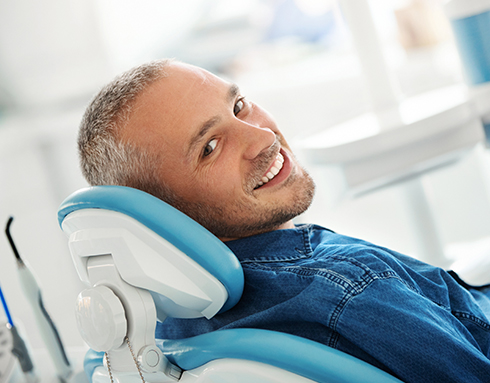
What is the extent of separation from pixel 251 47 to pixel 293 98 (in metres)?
0.62

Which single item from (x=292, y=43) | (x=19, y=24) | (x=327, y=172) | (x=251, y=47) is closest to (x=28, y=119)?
(x=19, y=24)

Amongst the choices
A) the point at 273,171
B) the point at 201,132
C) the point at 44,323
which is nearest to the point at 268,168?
the point at 273,171

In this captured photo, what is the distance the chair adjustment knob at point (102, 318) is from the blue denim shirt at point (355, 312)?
0.54ft

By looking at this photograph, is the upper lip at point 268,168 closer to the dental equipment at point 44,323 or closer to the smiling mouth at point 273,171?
the smiling mouth at point 273,171

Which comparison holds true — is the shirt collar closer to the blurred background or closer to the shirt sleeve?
the shirt sleeve

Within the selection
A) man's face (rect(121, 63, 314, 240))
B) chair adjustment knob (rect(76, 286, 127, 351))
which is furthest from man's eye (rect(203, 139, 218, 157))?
chair adjustment knob (rect(76, 286, 127, 351))

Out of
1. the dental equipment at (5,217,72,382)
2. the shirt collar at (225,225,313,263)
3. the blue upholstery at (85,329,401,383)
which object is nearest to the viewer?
the blue upholstery at (85,329,401,383)

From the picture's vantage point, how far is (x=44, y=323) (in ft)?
3.84

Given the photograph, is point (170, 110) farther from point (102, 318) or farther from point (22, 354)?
point (22, 354)

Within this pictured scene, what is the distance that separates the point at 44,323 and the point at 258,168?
64 centimetres

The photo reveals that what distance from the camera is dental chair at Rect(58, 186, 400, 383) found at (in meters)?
0.66

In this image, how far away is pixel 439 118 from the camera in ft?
4.68

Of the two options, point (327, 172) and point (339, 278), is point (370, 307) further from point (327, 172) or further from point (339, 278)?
point (327, 172)

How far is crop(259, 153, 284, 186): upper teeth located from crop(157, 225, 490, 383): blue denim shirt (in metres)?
0.10
